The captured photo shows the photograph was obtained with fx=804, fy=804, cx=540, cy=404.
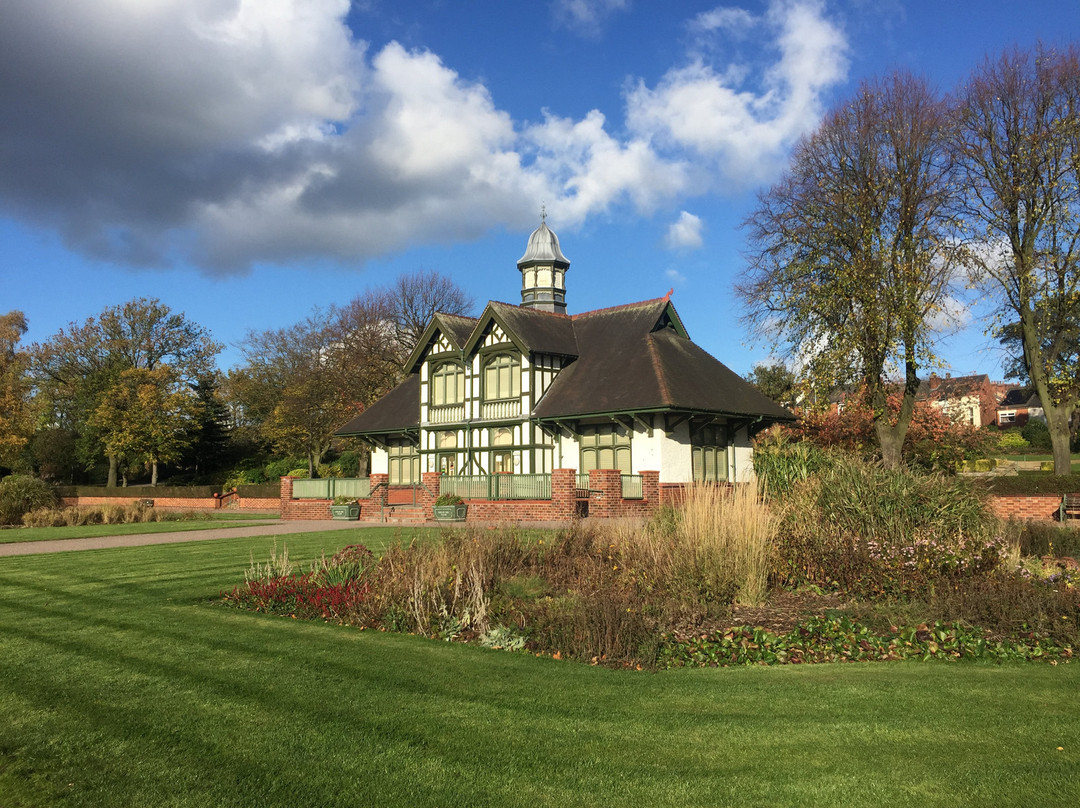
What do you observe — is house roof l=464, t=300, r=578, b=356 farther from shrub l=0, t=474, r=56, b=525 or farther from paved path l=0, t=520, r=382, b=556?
shrub l=0, t=474, r=56, b=525

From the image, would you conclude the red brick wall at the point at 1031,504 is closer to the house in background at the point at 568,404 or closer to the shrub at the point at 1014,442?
the house in background at the point at 568,404

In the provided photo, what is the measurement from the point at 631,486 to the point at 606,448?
2498 millimetres

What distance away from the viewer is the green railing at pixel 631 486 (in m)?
24.6

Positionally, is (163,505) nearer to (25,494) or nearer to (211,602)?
(25,494)

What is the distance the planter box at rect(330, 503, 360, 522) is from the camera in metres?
26.9

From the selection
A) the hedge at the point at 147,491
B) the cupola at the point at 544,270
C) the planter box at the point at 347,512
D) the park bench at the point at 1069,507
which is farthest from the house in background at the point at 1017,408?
the planter box at the point at 347,512

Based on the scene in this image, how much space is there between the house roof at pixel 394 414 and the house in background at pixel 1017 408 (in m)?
64.8

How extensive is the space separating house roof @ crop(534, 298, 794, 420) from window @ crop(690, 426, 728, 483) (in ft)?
4.16

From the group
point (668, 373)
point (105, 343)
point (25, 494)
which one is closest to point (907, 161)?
point (668, 373)

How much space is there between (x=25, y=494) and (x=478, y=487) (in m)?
16.3

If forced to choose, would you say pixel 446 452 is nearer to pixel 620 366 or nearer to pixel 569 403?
pixel 569 403

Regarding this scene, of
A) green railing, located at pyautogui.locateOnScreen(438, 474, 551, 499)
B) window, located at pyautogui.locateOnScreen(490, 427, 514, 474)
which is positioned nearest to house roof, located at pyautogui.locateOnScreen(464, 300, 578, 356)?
window, located at pyautogui.locateOnScreen(490, 427, 514, 474)

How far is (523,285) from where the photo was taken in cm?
3694

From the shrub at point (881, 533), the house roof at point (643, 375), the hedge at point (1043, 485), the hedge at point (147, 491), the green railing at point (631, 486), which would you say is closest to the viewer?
the shrub at point (881, 533)
